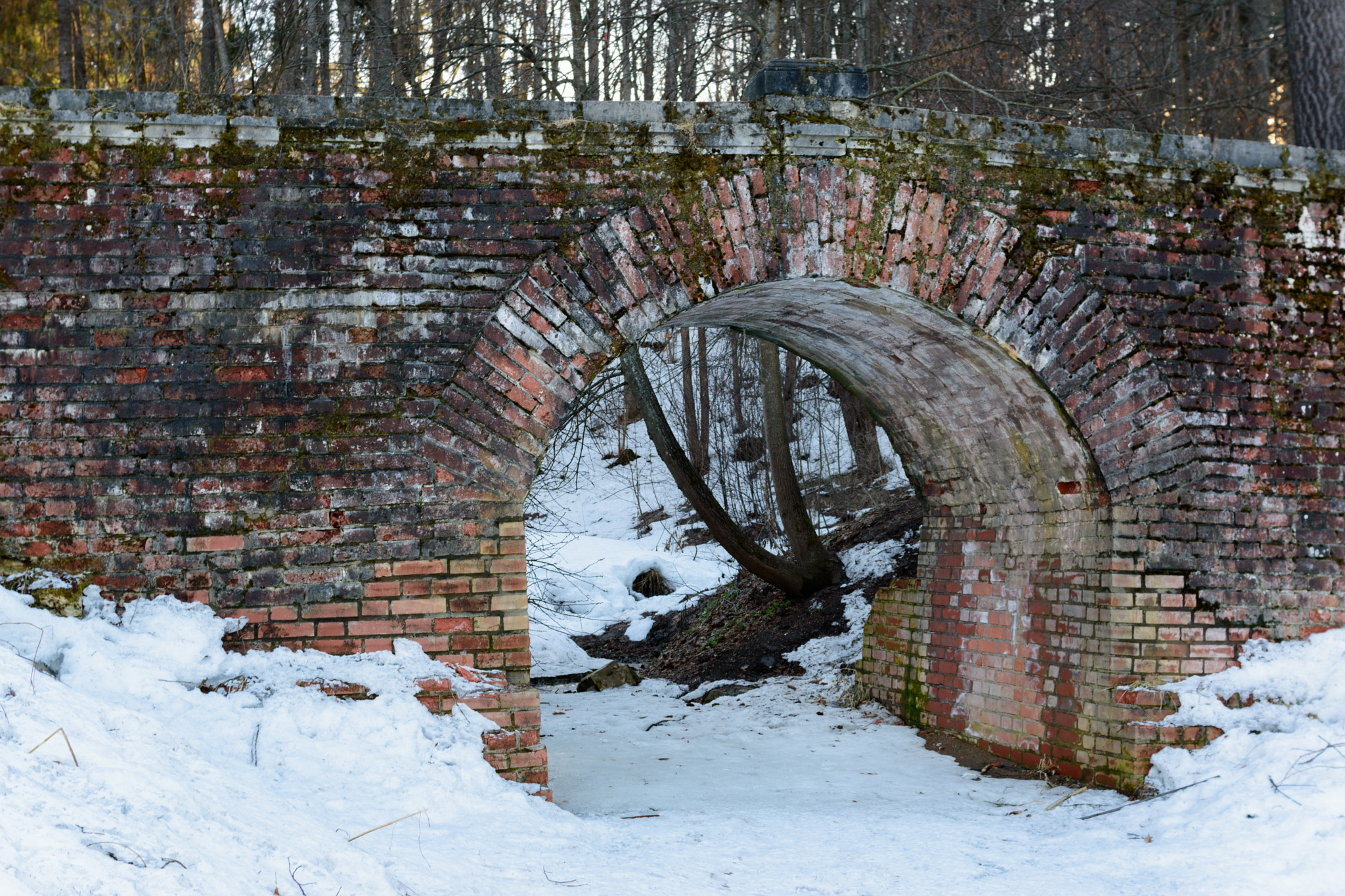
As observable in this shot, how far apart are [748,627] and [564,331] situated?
650 cm

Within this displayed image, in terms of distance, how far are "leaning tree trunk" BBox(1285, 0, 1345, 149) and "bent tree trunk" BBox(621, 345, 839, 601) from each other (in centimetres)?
556

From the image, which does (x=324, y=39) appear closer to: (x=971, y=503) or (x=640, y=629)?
(x=640, y=629)

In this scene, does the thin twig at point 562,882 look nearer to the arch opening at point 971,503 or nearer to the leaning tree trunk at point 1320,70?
the arch opening at point 971,503

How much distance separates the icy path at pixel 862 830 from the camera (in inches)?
155

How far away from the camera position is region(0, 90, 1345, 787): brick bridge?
4.30 m

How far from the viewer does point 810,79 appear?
4980mm

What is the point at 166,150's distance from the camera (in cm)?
441

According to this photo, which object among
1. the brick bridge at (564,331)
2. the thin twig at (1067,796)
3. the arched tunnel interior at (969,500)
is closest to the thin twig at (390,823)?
the brick bridge at (564,331)

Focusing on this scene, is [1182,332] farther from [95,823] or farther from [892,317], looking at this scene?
[95,823]

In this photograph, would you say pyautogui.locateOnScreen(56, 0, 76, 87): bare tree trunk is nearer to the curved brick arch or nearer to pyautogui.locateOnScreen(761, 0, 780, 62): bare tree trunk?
pyautogui.locateOnScreen(761, 0, 780, 62): bare tree trunk

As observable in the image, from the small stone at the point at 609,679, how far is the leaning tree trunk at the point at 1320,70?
7148 mm

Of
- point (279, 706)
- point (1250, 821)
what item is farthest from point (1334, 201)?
point (279, 706)

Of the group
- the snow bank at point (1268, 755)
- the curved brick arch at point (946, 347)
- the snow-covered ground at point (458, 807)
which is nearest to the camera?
the snow-covered ground at point (458, 807)

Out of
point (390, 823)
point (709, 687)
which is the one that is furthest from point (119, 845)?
point (709, 687)
